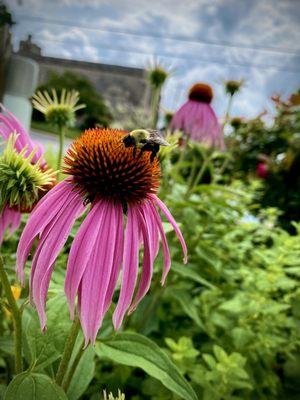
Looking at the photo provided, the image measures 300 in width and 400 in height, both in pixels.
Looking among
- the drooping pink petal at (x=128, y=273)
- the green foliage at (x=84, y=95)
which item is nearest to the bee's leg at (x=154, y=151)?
the drooping pink petal at (x=128, y=273)

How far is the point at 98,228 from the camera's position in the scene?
44cm

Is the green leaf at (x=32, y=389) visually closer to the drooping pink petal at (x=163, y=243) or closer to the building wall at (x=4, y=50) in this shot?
the drooping pink petal at (x=163, y=243)

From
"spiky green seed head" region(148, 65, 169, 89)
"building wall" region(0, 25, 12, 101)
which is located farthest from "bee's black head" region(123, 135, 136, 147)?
"building wall" region(0, 25, 12, 101)

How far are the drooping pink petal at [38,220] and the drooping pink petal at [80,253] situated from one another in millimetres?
41

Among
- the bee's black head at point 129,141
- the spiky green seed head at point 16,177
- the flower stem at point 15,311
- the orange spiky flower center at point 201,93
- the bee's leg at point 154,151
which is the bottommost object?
the flower stem at point 15,311

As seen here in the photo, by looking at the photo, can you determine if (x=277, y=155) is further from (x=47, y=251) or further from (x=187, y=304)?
(x=47, y=251)

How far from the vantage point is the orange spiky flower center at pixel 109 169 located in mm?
486

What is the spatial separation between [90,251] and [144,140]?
16 centimetres

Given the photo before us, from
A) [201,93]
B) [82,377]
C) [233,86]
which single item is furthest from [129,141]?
[233,86]

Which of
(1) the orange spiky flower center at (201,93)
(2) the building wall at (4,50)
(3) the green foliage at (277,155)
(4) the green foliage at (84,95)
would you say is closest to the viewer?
(1) the orange spiky flower center at (201,93)

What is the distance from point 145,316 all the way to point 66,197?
58 centimetres

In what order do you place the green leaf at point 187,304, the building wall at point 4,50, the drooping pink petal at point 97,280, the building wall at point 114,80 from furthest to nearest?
the building wall at point 114,80, the building wall at point 4,50, the green leaf at point 187,304, the drooping pink petal at point 97,280

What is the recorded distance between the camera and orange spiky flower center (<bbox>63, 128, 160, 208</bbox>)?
486 mm

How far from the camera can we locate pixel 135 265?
44 cm
